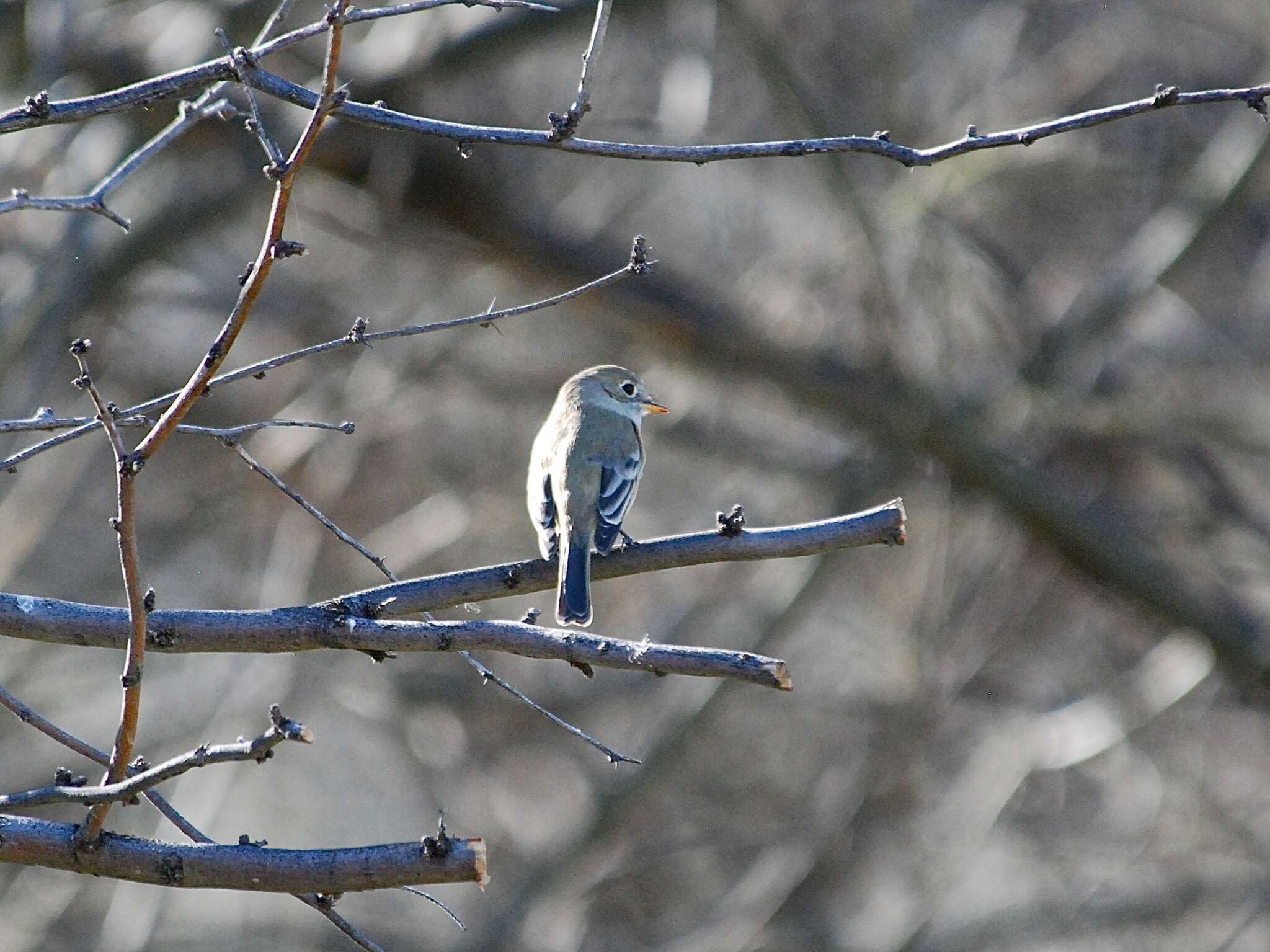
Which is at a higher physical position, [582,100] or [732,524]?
[582,100]

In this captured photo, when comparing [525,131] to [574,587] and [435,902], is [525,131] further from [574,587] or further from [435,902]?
[574,587]

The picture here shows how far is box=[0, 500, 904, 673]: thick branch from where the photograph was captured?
3119 millimetres

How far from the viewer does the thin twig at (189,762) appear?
2.28 metres

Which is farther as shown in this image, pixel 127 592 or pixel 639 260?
pixel 639 260

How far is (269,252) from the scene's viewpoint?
240 centimetres

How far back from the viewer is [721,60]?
37.5 feet

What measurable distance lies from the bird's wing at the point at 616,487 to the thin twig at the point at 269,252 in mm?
2245

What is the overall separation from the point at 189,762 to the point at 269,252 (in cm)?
84

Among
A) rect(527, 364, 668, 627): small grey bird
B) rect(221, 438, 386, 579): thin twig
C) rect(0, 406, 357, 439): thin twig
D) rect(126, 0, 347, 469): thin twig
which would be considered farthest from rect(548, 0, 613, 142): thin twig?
rect(527, 364, 668, 627): small grey bird

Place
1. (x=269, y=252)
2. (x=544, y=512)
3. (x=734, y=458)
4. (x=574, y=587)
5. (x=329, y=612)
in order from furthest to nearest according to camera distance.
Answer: (x=734, y=458) → (x=544, y=512) → (x=574, y=587) → (x=329, y=612) → (x=269, y=252)

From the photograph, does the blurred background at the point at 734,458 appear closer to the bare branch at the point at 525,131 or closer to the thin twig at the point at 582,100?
the bare branch at the point at 525,131

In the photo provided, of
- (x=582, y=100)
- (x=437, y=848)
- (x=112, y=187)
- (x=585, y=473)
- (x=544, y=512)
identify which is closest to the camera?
(x=437, y=848)

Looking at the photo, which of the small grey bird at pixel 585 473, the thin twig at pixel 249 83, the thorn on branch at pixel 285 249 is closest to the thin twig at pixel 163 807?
the thorn on branch at pixel 285 249

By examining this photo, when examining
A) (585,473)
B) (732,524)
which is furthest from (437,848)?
(585,473)
